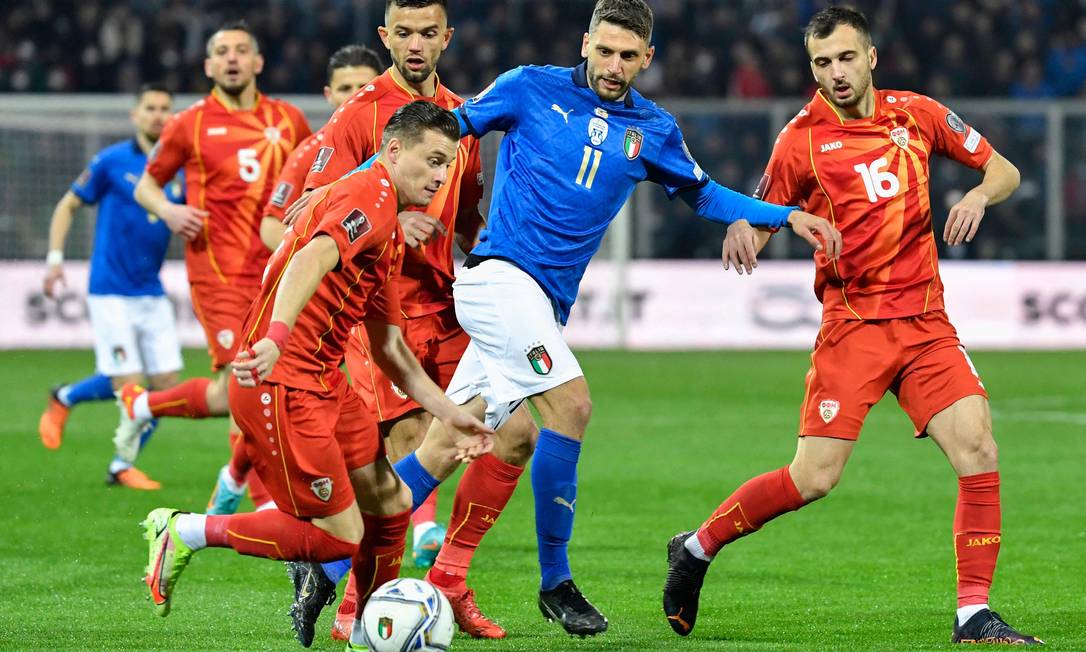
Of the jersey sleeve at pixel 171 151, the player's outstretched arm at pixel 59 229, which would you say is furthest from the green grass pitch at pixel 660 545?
the jersey sleeve at pixel 171 151

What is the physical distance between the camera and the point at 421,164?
543 cm

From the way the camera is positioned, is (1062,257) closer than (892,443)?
No

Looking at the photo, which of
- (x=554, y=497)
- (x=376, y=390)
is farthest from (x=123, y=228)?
(x=554, y=497)

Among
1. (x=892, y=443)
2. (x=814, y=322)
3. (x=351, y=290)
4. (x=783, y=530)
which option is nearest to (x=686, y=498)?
(x=783, y=530)

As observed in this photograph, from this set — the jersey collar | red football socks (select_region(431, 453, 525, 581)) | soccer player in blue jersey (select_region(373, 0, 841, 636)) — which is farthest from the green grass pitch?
the jersey collar

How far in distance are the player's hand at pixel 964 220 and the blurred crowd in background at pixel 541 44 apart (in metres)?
16.6

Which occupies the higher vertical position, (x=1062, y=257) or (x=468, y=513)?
(x=468, y=513)

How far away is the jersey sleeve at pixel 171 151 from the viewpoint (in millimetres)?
9242

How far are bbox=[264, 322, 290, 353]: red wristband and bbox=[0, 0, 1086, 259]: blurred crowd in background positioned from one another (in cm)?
1754

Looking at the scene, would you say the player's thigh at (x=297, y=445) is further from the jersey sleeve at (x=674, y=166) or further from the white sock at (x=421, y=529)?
the white sock at (x=421, y=529)

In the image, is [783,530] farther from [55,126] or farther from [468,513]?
[55,126]

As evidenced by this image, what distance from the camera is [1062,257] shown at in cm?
1998

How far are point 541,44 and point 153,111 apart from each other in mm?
12956

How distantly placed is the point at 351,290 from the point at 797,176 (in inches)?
74.0
